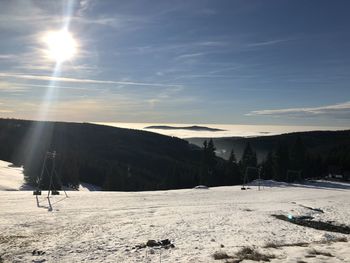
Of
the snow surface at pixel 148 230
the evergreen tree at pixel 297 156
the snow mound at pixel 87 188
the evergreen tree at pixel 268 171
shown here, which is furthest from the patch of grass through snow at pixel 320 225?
the snow mound at pixel 87 188

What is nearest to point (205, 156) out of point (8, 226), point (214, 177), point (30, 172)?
point (214, 177)

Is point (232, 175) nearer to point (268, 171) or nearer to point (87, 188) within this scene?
point (268, 171)

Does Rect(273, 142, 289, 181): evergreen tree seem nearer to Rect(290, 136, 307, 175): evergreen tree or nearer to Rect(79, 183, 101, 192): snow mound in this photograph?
Rect(290, 136, 307, 175): evergreen tree

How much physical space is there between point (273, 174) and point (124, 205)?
58.4 metres

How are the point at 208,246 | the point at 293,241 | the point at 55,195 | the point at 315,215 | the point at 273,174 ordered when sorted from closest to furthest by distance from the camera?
the point at 208,246, the point at 293,241, the point at 315,215, the point at 55,195, the point at 273,174

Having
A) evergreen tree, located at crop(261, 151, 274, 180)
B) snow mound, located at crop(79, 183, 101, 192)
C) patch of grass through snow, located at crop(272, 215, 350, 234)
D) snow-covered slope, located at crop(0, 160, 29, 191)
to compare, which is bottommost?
snow mound, located at crop(79, 183, 101, 192)

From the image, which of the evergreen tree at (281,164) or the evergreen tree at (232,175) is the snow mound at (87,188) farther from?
the evergreen tree at (281,164)

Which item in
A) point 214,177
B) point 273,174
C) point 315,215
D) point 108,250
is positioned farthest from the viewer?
point 214,177

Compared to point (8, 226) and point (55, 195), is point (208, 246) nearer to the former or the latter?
point (8, 226)

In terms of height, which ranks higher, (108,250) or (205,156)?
(205,156)

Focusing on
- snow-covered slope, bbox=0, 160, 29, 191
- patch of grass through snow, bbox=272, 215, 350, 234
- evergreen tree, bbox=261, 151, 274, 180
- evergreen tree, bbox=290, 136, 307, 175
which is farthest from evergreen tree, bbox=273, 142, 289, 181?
patch of grass through snow, bbox=272, 215, 350, 234

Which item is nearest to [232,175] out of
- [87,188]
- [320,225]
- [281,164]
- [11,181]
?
[281,164]

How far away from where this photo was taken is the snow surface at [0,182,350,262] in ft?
53.0

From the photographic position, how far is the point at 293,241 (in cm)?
2022
